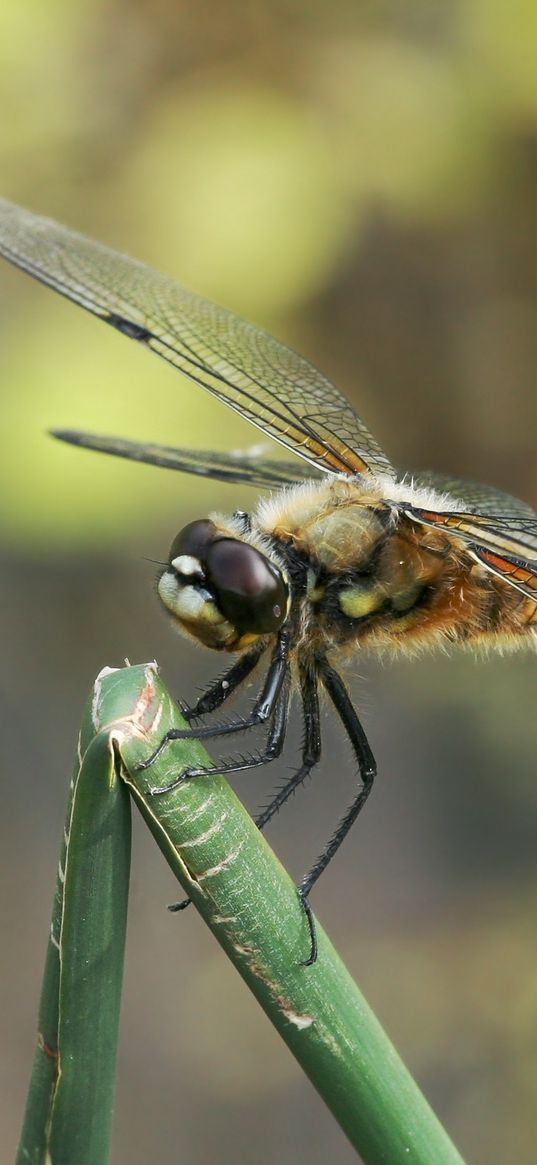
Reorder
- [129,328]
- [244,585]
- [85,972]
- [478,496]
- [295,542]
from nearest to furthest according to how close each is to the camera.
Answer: [85,972] < [244,585] < [295,542] < [129,328] < [478,496]

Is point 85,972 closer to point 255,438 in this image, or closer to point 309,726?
point 309,726

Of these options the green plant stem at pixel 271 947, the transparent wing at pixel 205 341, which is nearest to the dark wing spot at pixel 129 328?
the transparent wing at pixel 205 341

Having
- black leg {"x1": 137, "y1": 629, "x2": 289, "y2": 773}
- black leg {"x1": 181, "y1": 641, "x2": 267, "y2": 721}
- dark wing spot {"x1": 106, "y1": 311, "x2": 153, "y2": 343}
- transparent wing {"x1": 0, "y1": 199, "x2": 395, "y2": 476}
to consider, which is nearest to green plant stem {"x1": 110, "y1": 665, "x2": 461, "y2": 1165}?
black leg {"x1": 137, "y1": 629, "x2": 289, "y2": 773}

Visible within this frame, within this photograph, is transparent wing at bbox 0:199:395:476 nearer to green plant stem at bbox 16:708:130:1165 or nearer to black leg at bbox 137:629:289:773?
black leg at bbox 137:629:289:773

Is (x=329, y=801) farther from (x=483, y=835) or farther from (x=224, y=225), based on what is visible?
(x=224, y=225)

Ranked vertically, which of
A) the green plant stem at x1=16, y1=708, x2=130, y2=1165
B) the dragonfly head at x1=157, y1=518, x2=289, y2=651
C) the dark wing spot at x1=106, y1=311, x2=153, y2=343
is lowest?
the green plant stem at x1=16, y1=708, x2=130, y2=1165

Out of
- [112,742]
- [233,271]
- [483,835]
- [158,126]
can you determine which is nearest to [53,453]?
[233,271]

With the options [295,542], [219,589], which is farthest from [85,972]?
[295,542]
